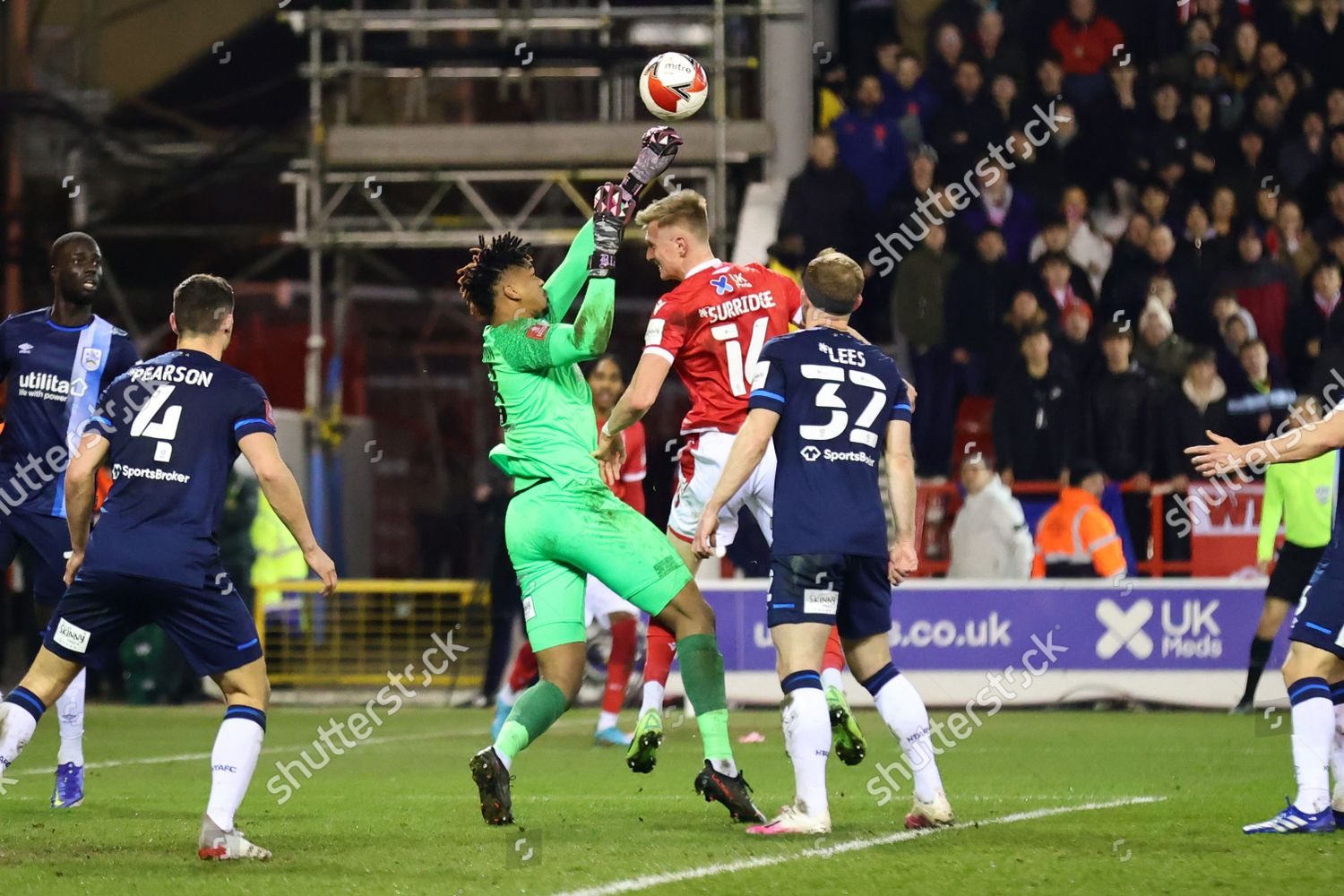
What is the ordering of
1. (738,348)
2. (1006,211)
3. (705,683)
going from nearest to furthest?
(705,683), (738,348), (1006,211)

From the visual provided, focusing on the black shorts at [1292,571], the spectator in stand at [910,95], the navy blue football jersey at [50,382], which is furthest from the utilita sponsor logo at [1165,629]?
the navy blue football jersey at [50,382]

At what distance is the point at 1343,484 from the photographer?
7445 millimetres

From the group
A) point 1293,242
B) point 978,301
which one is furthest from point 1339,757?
point 1293,242

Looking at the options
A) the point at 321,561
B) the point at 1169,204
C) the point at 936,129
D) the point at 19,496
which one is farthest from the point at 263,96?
the point at 321,561

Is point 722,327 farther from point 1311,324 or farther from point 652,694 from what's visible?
point 1311,324

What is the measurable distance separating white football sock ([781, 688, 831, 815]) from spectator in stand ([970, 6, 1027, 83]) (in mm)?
12579

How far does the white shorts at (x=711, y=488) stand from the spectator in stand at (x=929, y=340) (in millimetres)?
7582

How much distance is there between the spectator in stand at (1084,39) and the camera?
1917 cm

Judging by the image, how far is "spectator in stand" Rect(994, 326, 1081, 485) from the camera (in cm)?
1619

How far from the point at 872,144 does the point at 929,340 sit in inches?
91.1

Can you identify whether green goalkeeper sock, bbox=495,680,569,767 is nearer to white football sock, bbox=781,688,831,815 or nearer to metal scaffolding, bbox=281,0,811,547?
white football sock, bbox=781,688,831,815

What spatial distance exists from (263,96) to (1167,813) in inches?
715

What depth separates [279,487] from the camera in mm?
6898

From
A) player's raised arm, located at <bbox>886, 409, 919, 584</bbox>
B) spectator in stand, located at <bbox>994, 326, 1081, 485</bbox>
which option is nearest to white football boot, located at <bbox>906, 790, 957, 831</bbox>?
player's raised arm, located at <bbox>886, 409, 919, 584</bbox>
